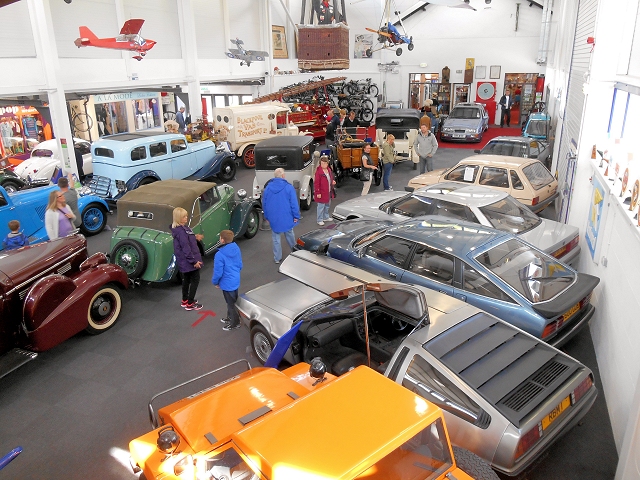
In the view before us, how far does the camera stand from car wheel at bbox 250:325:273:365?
5.23 metres

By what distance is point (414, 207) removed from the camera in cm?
779

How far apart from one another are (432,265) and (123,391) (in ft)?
12.4

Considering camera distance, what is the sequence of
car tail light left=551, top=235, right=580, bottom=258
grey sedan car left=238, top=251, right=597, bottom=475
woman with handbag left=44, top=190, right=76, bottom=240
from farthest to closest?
woman with handbag left=44, top=190, right=76, bottom=240 → car tail light left=551, top=235, right=580, bottom=258 → grey sedan car left=238, top=251, right=597, bottom=475

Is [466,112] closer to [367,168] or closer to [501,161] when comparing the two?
[367,168]

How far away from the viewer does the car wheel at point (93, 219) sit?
999cm

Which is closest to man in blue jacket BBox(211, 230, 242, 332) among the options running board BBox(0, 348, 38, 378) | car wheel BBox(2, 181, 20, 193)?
running board BBox(0, 348, 38, 378)

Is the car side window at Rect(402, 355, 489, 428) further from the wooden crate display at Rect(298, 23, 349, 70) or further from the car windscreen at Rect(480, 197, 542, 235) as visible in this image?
the wooden crate display at Rect(298, 23, 349, 70)

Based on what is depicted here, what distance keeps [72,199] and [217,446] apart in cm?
741

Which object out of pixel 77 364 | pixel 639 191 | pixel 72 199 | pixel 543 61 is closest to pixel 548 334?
pixel 639 191

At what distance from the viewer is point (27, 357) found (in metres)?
5.34

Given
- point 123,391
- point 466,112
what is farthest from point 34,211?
point 466,112

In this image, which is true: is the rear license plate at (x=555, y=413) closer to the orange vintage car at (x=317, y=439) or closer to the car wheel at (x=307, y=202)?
the orange vintage car at (x=317, y=439)

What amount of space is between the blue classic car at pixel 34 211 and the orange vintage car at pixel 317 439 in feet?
22.6

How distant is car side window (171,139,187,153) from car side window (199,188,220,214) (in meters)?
4.84
